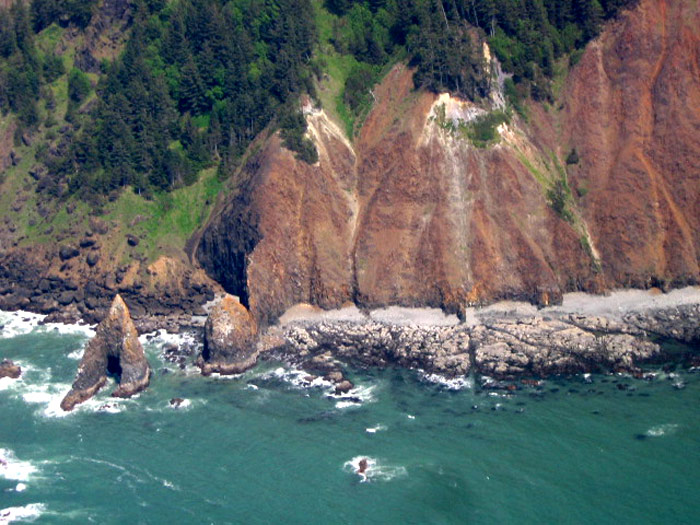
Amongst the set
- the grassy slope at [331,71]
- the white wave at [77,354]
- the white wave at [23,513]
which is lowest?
the white wave at [23,513]

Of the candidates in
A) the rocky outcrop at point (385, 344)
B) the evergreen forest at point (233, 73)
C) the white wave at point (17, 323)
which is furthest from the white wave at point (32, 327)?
the rocky outcrop at point (385, 344)

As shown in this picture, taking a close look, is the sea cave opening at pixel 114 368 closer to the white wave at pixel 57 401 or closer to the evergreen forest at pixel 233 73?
the white wave at pixel 57 401

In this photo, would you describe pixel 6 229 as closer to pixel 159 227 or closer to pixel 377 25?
pixel 159 227

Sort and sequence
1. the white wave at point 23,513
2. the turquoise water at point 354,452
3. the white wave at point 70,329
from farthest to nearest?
1. the white wave at point 70,329
2. the white wave at point 23,513
3. the turquoise water at point 354,452

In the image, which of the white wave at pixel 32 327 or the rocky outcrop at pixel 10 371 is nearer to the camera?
the rocky outcrop at pixel 10 371

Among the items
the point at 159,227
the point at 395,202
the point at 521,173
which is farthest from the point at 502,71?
the point at 159,227

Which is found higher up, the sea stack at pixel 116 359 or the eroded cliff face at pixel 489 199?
the eroded cliff face at pixel 489 199
